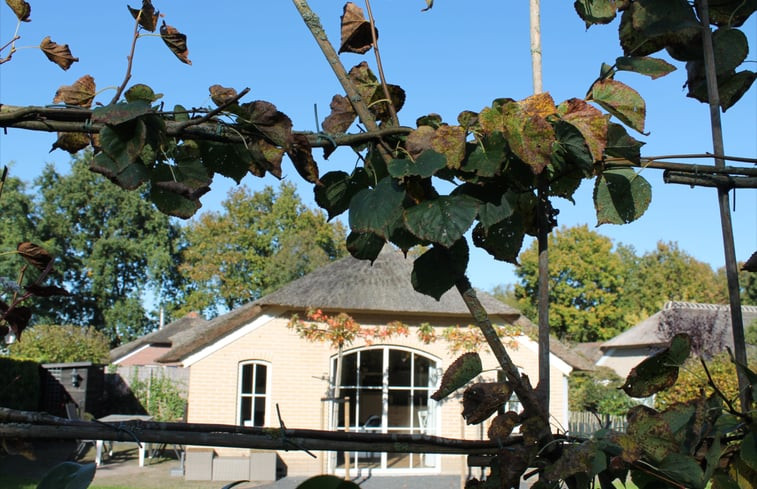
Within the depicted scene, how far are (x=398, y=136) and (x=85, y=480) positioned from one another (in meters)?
0.59

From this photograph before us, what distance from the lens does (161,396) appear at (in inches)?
973

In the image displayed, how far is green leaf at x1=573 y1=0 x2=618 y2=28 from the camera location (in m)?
1.30

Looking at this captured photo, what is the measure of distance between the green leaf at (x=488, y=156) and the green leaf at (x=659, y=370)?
39 cm

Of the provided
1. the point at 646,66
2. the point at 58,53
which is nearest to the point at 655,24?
the point at 646,66

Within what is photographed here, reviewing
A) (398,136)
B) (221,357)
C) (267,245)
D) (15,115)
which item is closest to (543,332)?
(398,136)

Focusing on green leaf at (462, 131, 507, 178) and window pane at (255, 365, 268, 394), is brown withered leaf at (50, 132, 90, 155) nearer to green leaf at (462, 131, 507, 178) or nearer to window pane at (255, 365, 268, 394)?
green leaf at (462, 131, 507, 178)

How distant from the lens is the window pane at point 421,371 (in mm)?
16234

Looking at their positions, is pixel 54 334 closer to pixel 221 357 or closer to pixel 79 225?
pixel 221 357


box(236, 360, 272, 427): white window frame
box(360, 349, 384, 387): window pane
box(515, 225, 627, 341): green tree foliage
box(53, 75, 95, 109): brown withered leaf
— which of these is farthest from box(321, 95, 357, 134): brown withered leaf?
box(515, 225, 627, 341): green tree foliage

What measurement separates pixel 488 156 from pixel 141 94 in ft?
1.56

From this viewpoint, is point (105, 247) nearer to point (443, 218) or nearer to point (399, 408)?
point (399, 408)

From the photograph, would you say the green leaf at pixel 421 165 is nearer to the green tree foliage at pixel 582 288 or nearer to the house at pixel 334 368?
the house at pixel 334 368

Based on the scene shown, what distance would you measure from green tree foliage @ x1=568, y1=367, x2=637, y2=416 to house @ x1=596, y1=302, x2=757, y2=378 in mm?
1470

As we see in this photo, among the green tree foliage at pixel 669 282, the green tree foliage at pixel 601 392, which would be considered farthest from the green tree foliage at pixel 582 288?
the green tree foliage at pixel 601 392
